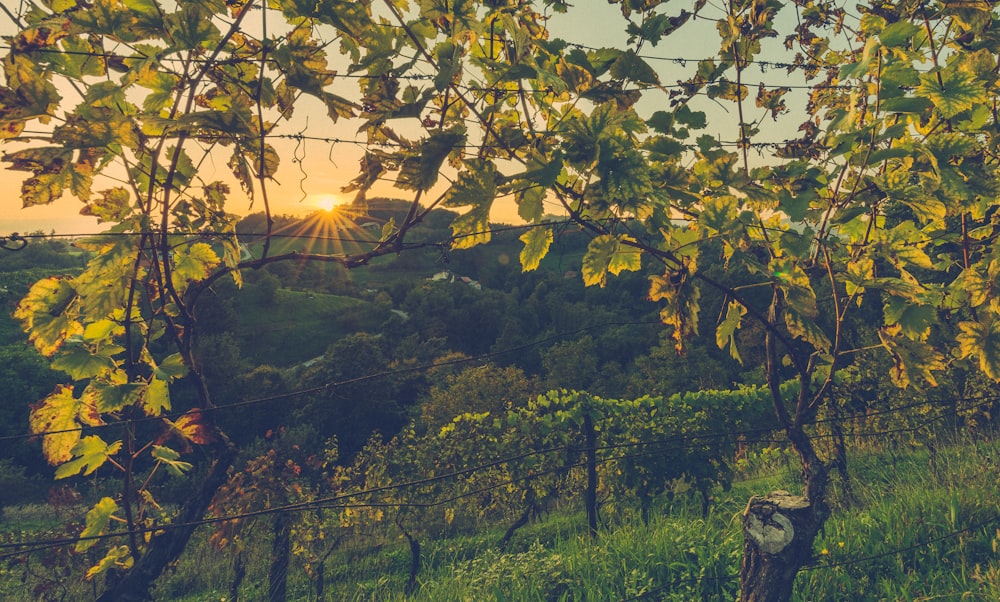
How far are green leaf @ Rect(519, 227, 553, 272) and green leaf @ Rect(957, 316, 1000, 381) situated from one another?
5.71 feet

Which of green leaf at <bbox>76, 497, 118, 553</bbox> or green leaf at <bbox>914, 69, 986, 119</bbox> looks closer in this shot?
green leaf at <bbox>914, 69, 986, 119</bbox>

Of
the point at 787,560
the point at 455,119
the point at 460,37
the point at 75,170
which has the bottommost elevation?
the point at 787,560

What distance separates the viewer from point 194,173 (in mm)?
1818

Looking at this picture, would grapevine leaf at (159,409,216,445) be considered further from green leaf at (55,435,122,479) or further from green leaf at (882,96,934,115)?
green leaf at (882,96,934,115)

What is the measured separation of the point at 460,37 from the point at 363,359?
89.3ft

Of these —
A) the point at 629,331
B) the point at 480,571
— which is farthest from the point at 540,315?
the point at 480,571

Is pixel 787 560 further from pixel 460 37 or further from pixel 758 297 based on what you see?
pixel 758 297

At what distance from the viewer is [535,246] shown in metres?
1.64

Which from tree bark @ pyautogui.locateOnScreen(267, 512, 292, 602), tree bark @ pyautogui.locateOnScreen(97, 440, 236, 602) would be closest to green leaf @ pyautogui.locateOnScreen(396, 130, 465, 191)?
tree bark @ pyautogui.locateOnScreen(97, 440, 236, 602)

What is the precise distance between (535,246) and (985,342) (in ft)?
6.39

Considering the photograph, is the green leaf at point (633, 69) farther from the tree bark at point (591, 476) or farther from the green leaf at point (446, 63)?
the tree bark at point (591, 476)

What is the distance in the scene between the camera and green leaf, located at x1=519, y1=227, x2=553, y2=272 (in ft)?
5.32

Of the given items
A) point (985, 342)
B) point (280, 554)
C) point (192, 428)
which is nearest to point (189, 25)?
point (192, 428)

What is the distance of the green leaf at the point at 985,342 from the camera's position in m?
2.12
